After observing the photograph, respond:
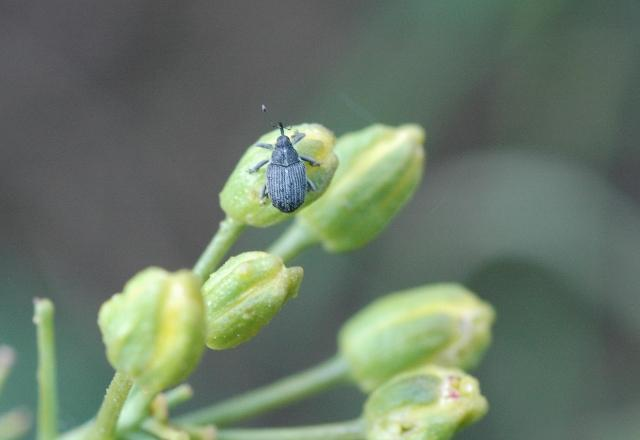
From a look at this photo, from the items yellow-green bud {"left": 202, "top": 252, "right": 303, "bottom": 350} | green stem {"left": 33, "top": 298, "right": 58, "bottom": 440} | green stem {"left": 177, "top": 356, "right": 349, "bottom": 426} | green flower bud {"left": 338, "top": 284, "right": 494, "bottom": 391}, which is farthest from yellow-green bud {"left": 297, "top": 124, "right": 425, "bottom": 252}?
green stem {"left": 33, "top": 298, "right": 58, "bottom": 440}

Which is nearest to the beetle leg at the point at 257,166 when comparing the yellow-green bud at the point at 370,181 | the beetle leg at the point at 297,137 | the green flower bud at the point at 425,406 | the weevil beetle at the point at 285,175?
the weevil beetle at the point at 285,175

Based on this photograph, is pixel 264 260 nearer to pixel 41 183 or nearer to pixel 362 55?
pixel 362 55

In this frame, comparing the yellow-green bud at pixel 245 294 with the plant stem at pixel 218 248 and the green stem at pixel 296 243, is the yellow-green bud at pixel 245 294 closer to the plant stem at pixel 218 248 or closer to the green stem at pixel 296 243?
the plant stem at pixel 218 248

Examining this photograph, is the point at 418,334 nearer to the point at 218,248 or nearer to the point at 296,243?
the point at 296,243

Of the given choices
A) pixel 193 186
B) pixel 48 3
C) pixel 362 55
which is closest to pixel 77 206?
pixel 193 186

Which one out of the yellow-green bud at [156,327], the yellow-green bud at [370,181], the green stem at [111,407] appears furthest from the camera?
the yellow-green bud at [370,181]

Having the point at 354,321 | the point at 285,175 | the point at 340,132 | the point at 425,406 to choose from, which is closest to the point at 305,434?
the point at 425,406
